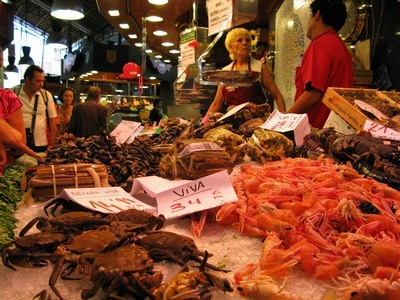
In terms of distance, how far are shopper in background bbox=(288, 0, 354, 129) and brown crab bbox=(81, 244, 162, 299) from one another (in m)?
2.51

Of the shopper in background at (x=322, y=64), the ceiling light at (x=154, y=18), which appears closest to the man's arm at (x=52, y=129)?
the ceiling light at (x=154, y=18)

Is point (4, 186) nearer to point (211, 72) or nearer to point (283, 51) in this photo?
point (211, 72)

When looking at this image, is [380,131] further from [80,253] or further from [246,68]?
[246,68]

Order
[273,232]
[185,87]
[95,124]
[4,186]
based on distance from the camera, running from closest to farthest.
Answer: [273,232] < [4,186] < [185,87] < [95,124]

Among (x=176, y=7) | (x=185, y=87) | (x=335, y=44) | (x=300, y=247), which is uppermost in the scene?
(x=176, y=7)

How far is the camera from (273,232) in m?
1.24

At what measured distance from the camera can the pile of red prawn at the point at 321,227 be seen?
973 millimetres

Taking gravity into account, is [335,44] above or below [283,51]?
below

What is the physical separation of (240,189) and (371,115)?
1.32 metres

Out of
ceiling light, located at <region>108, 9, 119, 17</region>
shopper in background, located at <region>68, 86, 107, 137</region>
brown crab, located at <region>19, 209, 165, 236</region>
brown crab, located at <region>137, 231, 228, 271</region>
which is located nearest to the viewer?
brown crab, located at <region>137, 231, 228, 271</region>

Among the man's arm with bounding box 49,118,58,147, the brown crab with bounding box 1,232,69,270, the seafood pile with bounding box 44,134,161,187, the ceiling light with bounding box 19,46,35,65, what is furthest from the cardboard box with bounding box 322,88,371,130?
the ceiling light with bounding box 19,46,35,65

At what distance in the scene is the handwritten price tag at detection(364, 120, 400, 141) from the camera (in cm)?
221

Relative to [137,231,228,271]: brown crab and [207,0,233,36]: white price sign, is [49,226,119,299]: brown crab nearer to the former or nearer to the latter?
[137,231,228,271]: brown crab

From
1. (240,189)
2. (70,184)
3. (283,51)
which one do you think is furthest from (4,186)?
(283,51)
